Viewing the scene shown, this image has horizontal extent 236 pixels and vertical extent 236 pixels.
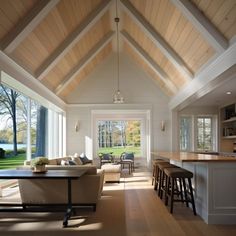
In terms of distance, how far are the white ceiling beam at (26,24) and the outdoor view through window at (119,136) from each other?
6.84m

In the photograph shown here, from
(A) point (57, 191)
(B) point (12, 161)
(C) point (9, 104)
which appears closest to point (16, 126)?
(C) point (9, 104)

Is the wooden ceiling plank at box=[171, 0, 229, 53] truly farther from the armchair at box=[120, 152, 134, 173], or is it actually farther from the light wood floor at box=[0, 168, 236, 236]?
the armchair at box=[120, 152, 134, 173]

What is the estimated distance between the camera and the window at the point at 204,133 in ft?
34.6

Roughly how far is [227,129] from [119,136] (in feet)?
13.8

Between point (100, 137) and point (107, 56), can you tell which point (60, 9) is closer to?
point (107, 56)

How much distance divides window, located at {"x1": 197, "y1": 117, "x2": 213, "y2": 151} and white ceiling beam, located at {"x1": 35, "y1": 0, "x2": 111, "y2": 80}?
619 cm

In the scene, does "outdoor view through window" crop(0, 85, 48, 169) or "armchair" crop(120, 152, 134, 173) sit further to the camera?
"armchair" crop(120, 152, 134, 173)

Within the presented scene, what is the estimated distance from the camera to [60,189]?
15.8ft

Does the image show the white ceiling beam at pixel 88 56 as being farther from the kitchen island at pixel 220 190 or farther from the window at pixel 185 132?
the kitchen island at pixel 220 190

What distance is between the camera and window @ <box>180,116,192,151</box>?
10617mm

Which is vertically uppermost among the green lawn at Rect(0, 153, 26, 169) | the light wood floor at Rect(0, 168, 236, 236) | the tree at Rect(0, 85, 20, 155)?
the tree at Rect(0, 85, 20, 155)

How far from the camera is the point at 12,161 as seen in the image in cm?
787

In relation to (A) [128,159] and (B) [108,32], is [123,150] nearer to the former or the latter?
(A) [128,159]

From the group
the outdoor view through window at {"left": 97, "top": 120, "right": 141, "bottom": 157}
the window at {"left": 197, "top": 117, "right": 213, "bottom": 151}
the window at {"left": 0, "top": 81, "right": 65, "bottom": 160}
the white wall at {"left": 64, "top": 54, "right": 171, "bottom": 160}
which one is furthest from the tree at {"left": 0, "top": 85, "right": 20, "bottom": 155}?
the window at {"left": 197, "top": 117, "right": 213, "bottom": 151}
